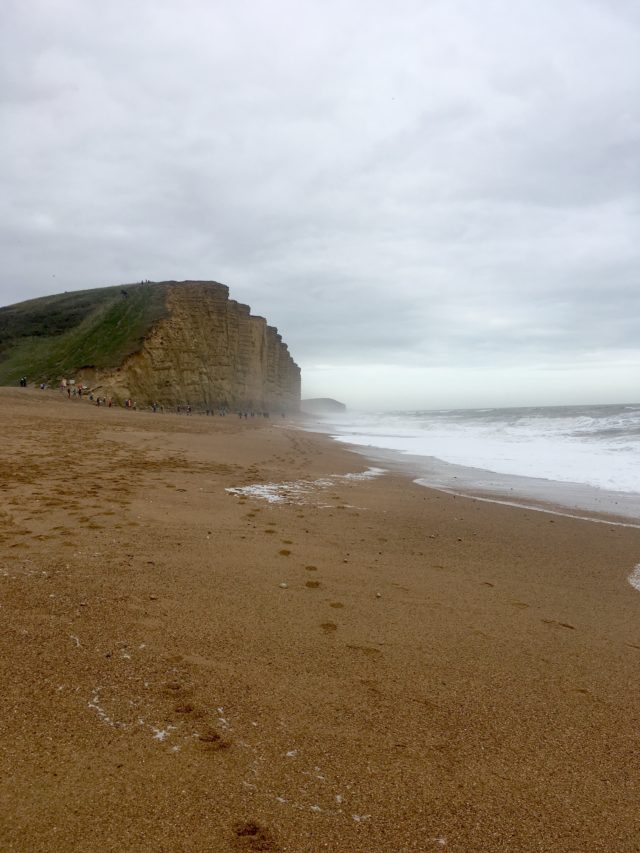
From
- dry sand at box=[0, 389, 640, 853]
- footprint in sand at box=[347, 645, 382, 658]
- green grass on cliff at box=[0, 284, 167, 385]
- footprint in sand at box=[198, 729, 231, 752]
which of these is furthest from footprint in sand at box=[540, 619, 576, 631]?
green grass on cliff at box=[0, 284, 167, 385]

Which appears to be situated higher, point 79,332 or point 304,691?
point 79,332

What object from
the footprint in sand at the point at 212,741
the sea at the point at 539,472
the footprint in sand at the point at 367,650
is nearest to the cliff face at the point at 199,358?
the sea at the point at 539,472

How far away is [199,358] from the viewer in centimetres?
4412

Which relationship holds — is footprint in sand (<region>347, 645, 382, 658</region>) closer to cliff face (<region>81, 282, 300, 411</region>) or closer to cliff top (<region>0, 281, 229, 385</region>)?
cliff face (<region>81, 282, 300, 411</region>)

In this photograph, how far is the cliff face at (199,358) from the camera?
38.8 m

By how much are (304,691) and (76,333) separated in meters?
52.6

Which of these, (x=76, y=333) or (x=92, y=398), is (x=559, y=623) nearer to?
(x=92, y=398)

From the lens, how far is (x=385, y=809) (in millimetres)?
1982

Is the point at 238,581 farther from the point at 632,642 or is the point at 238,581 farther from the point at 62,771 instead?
the point at 632,642

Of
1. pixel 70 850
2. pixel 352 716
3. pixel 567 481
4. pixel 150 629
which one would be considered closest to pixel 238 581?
pixel 150 629

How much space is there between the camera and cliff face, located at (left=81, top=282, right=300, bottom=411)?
3881cm

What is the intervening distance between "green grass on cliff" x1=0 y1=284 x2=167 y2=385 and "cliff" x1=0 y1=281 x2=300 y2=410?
13 cm

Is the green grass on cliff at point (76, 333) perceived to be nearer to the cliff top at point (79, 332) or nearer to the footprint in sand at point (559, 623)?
the cliff top at point (79, 332)

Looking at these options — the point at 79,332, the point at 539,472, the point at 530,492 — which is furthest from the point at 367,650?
the point at 79,332
